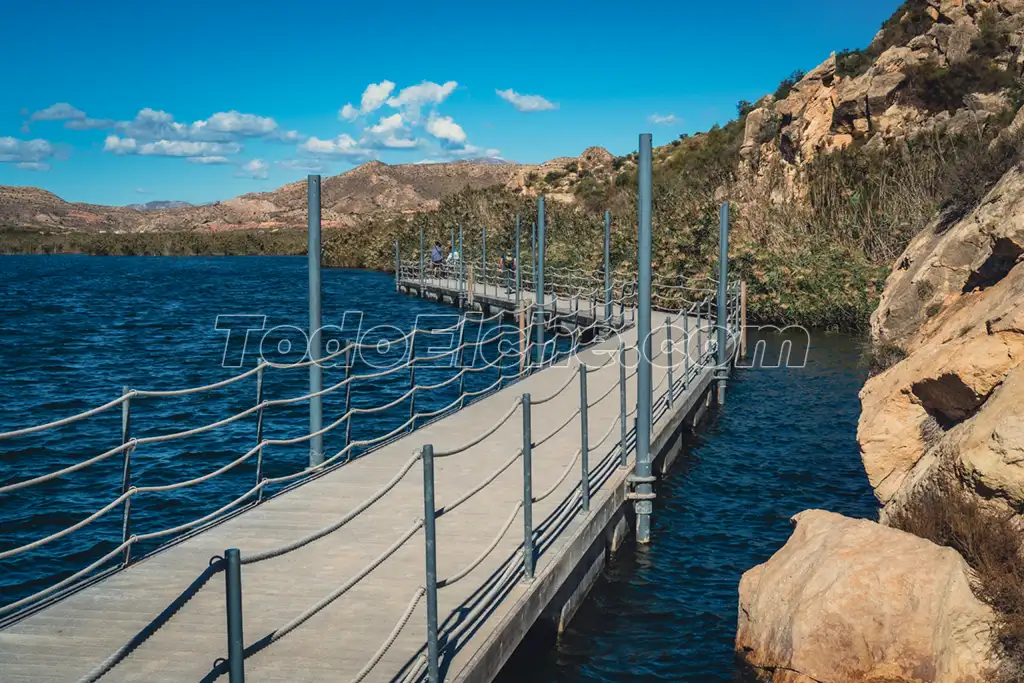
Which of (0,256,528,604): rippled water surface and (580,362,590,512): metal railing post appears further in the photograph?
(0,256,528,604): rippled water surface

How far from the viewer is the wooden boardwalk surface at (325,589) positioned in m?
5.69

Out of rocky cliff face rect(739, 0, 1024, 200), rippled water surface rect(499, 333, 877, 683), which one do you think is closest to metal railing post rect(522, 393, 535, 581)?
rippled water surface rect(499, 333, 877, 683)

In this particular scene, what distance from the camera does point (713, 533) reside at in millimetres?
12031

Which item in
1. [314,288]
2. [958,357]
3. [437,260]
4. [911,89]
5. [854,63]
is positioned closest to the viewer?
[958,357]

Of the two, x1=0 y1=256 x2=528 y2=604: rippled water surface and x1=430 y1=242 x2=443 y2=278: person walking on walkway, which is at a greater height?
x1=430 y1=242 x2=443 y2=278: person walking on walkway

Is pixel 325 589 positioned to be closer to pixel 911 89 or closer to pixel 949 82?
pixel 949 82

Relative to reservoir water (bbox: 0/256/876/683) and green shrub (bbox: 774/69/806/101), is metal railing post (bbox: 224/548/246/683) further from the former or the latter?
green shrub (bbox: 774/69/806/101)

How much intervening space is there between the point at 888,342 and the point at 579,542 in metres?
6.43

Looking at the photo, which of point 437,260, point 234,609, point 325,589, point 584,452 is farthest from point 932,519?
point 437,260

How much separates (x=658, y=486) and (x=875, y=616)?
7117 mm

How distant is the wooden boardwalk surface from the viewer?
5688mm

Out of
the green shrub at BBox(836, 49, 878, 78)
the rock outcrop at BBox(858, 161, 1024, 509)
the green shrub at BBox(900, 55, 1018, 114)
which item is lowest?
the rock outcrop at BBox(858, 161, 1024, 509)

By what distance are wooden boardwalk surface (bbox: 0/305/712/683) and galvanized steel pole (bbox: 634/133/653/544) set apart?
407 mm

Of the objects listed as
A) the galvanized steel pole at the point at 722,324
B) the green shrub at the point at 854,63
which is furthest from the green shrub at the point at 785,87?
the galvanized steel pole at the point at 722,324
